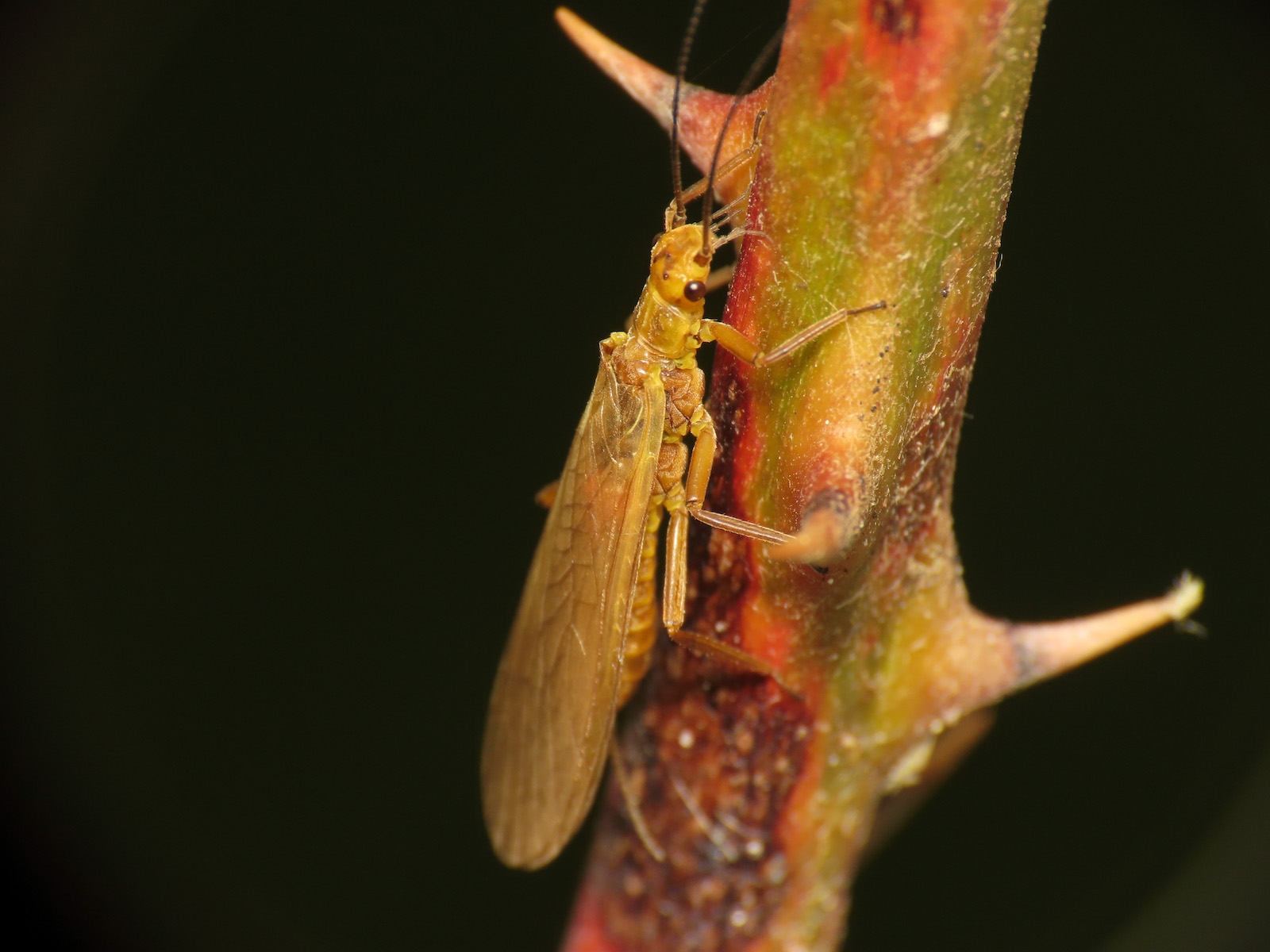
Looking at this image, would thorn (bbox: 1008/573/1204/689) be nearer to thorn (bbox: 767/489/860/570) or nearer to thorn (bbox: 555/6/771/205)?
thorn (bbox: 767/489/860/570)

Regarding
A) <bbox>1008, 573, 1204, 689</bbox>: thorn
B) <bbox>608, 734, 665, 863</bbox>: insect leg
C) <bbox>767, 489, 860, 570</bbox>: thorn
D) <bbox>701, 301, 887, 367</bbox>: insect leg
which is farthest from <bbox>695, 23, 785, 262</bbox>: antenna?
<bbox>608, 734, 665, 863</bbox>: insect leg

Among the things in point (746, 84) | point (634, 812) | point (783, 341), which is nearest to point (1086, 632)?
point (783, 341)

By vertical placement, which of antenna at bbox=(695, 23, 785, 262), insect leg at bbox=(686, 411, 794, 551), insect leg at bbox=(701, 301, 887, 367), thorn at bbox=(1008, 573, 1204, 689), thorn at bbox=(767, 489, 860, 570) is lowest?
thorn at bbox=(1008, 573, 1204, 689)

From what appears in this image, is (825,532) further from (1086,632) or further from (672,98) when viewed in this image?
(672,98)

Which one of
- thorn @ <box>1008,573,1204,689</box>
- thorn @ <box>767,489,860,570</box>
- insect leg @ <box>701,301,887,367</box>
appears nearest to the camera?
thorn @ <box>767,489,860,570</box>

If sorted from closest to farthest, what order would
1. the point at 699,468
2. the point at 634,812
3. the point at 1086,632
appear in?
the point at 1086,632 < the point at 634,812 < the point at 699,468

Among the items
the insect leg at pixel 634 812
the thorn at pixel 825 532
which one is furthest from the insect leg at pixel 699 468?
A: the thorn at pixel 825 532
